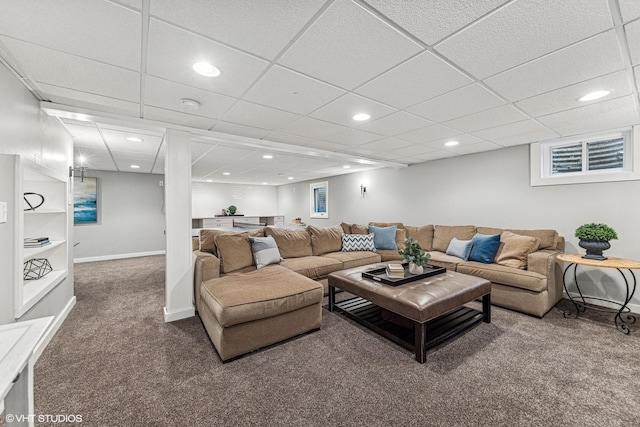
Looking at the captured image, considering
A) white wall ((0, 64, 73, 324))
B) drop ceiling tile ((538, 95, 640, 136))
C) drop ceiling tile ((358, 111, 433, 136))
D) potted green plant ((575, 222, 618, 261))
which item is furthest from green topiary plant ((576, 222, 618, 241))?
white wall ((0, 64, 73, 324))

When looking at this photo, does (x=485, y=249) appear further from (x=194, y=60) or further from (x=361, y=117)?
(x=194, y=60)

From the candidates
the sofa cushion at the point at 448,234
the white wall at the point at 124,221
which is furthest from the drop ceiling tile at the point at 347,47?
the white wall at the point at 124,221

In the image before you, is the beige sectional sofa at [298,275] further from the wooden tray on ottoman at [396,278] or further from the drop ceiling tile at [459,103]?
the drop ceiling tile at [459,103]

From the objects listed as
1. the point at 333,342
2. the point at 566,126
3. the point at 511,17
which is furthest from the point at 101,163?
the point at 566,126

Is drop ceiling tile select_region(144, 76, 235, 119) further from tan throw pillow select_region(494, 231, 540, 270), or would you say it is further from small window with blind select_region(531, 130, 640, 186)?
small window with blind select_region(531, 130, 640, 186)

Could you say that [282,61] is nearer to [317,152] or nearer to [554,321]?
[317,152]

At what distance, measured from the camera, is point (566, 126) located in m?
2.99

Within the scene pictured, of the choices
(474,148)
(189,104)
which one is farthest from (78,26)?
(474,148)

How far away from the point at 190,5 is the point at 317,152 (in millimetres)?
3122

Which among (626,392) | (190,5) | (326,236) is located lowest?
(626,392)

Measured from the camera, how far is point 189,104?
7.57 feet

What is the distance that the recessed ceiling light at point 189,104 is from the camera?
2251mm

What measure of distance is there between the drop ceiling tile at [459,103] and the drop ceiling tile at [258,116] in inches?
50.9

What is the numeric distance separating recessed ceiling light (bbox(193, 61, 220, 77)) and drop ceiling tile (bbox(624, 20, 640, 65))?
2396mm
